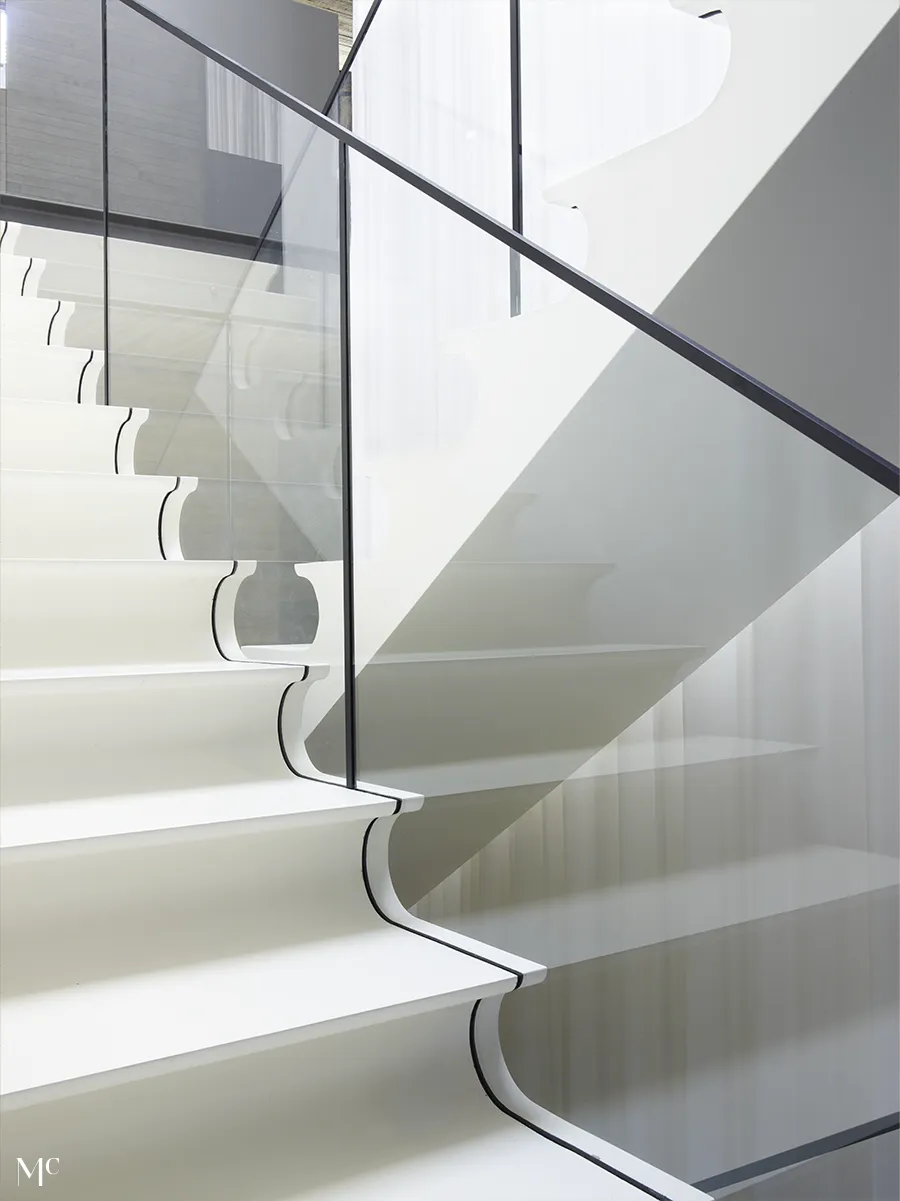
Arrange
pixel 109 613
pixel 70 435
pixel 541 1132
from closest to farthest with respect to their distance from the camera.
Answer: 1. pixel 541 1132
2. pixel 109 613
3. pixel 70 435

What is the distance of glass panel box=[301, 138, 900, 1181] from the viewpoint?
102 cm

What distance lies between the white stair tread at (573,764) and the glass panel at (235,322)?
21cm

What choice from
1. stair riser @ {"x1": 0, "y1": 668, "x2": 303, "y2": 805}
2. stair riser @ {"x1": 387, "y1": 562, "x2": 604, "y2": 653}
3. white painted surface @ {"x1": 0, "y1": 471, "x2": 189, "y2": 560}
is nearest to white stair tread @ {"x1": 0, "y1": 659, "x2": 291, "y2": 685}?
stair riser @ {"x1": 0, "y1": 668, "x2": 303, "y2": 805}

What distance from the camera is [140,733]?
5.20 feet

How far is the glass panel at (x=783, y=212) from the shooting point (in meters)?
1.52

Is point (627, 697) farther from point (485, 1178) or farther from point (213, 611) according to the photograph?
point (213, 611)

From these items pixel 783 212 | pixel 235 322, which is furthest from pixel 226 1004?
pixel 235 322

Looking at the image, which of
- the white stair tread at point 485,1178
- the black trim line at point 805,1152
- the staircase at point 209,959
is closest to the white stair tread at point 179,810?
the staircase at point 209,959

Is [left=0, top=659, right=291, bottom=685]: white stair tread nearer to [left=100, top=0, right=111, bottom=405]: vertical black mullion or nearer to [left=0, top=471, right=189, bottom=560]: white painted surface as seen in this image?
[left=0, top=471, right=189, bottom=560]: white painted surface

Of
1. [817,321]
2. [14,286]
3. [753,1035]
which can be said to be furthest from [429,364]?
[14,286]

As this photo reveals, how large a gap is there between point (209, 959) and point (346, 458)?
844 mm

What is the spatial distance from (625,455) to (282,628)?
824 millimetres

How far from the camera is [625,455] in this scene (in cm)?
125

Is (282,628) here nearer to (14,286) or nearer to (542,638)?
(542,638)
